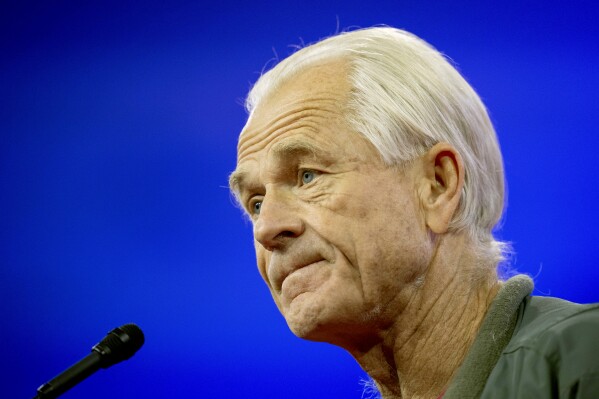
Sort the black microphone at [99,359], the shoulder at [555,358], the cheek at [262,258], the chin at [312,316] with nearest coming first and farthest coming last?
the shoulder at [555,358] → the black microphone at [99,359] → the chin at [312,316] → the cheek at [262,258]

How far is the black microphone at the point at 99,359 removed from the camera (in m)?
1.33

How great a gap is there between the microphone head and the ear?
0.60m

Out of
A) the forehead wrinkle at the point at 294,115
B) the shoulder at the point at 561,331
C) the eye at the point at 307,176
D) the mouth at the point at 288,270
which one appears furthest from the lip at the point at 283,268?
the shoulder at the point at 561,331

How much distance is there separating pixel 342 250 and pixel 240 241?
1.12 metres

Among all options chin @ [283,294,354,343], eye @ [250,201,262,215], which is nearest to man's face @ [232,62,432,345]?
chin @ [283,294,354,343]

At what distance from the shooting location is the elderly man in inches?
58.6

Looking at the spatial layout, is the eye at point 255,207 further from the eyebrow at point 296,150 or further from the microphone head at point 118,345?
the microphone head at point 118,345

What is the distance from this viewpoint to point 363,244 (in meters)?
1.48

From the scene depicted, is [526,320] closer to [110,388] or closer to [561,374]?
[561,374]

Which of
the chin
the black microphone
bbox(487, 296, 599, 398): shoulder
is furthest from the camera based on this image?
the chin

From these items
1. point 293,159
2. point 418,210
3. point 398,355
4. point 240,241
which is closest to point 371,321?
point 398,355

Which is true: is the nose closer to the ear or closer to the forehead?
the forehead

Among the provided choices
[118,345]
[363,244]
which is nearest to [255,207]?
[363,244]

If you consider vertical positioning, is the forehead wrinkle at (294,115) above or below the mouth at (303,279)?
above
